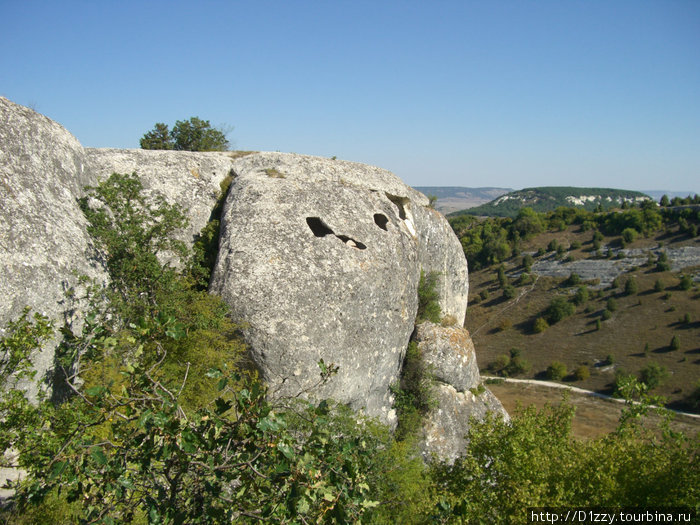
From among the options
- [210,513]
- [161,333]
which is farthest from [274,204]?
[210,513]

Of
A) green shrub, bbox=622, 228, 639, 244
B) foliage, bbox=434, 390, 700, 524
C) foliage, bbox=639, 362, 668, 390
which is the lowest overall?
foliage, bbox=639, 362, 668, 390

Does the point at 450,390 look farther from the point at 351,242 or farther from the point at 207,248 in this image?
the point at 207,248

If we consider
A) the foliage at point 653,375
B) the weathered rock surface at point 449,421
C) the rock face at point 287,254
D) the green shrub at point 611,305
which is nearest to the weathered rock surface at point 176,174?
the rock face at point 287,254

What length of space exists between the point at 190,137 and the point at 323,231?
45.8 feet

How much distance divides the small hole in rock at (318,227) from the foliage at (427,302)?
6168mm

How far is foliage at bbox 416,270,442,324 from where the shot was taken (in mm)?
20844

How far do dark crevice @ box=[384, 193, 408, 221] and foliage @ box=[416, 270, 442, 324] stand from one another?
2937 mm

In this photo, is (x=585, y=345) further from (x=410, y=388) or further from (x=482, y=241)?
(x=410, y=388)

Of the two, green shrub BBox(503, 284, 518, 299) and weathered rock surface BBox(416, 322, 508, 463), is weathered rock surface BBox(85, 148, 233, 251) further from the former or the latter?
green shrub BBox(503, 284, 518, 299)

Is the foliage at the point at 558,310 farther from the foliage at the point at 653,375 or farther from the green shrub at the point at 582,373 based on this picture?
the foliage at the point at 653,375

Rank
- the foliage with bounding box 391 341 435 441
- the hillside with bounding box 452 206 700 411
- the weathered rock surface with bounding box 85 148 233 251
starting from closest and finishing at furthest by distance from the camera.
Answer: the weathered rock surface with bounding box 85 148 233 251 < the foliage with bounding box 391 341 435 441 < the hillside with bounding box 452 206 700 411

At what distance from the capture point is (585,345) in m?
52.8

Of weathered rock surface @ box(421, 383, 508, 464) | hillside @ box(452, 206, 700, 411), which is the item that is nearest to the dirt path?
hillside @ box(452, 206, 700, 411)

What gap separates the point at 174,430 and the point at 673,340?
5756cm
